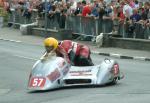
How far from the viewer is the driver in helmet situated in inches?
616

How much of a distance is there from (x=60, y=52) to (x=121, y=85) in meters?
1.69

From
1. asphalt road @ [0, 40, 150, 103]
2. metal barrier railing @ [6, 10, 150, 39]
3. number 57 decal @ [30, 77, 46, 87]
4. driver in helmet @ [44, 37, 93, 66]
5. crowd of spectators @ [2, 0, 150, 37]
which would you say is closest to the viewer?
asphalt road @ [0, 40, 150, 103]

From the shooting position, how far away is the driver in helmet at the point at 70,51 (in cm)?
1564

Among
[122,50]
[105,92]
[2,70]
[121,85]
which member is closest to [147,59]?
[122,50]

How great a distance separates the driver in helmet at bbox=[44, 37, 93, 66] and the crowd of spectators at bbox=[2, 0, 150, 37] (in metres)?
9.94

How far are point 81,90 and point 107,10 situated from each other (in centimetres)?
1412

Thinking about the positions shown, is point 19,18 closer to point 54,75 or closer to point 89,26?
point 89,26

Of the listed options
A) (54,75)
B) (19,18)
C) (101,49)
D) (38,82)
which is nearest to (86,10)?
(101,49)

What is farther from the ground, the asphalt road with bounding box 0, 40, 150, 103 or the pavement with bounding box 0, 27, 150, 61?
the asphalt road with bounding box 0, 40, 150, 103

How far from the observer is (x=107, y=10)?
94.6ft

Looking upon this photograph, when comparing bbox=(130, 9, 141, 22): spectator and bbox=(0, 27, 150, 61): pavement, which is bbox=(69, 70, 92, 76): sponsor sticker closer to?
bbox=(0, 27, 150, 61): pavement

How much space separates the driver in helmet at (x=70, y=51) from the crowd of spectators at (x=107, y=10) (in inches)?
391

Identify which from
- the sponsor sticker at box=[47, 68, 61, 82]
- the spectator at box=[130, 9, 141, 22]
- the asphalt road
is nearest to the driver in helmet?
the sponsor sticker at box=[47, 68, 61, 82]

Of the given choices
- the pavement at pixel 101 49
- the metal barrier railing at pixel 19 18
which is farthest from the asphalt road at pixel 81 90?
the metal barrier railing at pixel 19 18
